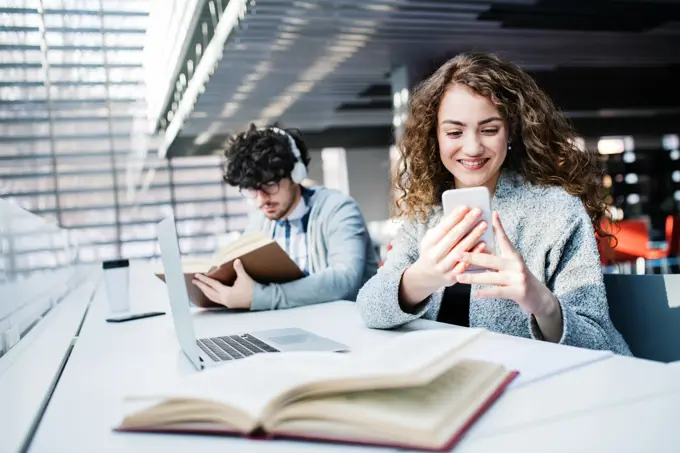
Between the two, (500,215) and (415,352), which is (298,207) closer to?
(500,215)

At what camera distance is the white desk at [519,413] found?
0.67 m

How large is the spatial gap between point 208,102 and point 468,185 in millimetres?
8787

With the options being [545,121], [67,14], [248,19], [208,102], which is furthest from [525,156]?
[208,102]

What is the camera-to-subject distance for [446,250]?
1230 millimetres

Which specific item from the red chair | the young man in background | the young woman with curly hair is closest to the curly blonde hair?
the young woman with curly hair

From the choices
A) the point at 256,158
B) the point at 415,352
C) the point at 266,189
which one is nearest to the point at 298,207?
the point at 266,189

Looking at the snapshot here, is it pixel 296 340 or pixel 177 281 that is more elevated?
pixel 177 281

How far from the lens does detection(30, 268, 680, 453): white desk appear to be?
669mm

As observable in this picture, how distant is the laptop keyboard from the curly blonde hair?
0.64 meters

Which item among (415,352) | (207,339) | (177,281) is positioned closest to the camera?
(415,352)

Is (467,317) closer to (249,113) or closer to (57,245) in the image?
(57,245)

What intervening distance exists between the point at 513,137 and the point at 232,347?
932mm

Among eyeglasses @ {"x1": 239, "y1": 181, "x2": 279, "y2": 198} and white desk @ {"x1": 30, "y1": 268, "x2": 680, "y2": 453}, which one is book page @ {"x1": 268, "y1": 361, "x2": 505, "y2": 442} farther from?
eyeglasses @ {"x1": 239, "y1": 181, "x2": 279, "y2": 198}

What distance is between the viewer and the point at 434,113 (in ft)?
5.92
